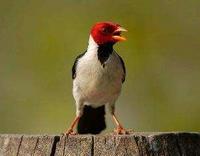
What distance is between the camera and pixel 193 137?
7.37 meters

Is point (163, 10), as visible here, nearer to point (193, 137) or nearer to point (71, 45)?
point (71, 45)

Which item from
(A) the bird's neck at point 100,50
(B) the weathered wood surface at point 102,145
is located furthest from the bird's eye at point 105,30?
(B) the weathered wood surface at point 102,145

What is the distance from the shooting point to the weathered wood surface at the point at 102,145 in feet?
23.4

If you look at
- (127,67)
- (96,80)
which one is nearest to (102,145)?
(96,80)

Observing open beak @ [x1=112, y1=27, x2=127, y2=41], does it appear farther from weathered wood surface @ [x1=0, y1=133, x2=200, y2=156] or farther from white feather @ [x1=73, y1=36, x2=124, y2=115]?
weathered wood surface @ [x1=0, y1=133, x2=200, y2=156]

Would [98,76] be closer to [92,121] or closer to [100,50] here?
[100,50]

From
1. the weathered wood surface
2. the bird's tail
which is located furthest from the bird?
the weathered wood surface

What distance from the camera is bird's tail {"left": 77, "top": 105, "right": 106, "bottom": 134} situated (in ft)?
29.1

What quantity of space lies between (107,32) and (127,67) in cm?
811

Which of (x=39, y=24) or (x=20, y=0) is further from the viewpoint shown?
(x=20, y=0)

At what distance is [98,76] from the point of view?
8.70 meters

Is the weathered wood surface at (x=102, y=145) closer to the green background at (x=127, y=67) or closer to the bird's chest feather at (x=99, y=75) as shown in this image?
the bird's chest feather at (x=99, y=75)

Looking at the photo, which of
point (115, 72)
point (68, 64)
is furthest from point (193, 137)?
point (68, 64)

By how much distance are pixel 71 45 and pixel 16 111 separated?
186cm
